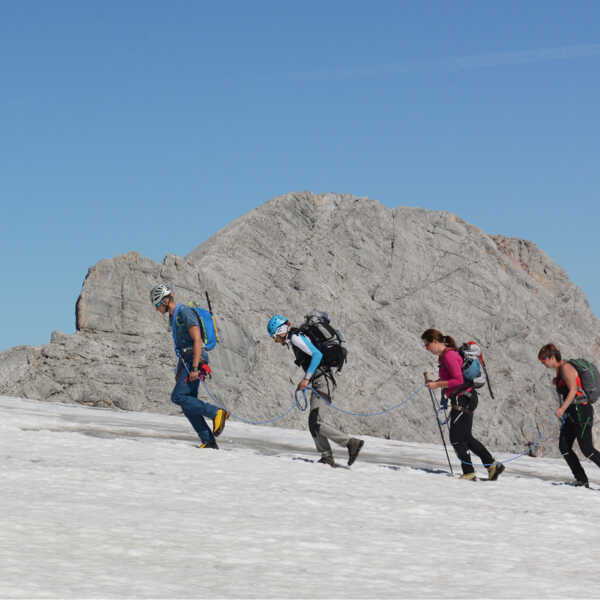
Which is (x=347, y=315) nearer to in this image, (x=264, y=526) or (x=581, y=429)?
(x=581, y=429)

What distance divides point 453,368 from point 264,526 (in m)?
5.10

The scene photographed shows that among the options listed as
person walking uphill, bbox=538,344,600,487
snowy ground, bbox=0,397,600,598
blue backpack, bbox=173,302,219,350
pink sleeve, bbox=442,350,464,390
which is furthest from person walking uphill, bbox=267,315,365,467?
person walking uphill, bbox=538,344,600,487

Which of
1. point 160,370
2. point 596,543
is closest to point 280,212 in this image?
point 160,370

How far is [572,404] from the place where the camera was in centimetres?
1177

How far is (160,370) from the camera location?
20.6 meters

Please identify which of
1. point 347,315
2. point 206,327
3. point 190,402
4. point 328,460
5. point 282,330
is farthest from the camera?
point 347,315

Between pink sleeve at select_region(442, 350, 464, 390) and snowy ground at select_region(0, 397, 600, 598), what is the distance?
1.31 meters

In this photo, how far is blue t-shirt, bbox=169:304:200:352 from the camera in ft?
38.4

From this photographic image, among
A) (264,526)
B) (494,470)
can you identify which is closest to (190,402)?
(494,470)

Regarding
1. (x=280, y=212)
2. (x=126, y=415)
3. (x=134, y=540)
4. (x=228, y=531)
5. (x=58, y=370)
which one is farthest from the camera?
(x=280, y=212)

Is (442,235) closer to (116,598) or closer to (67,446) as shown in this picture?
(67,446)

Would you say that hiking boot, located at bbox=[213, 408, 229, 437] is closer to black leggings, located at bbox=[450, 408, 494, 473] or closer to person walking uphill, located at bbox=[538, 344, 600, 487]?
black leggings, located at bbox=[450, 408, 494, 473]

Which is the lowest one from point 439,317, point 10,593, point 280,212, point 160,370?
point 10,593

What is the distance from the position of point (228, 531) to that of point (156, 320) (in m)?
15.1
